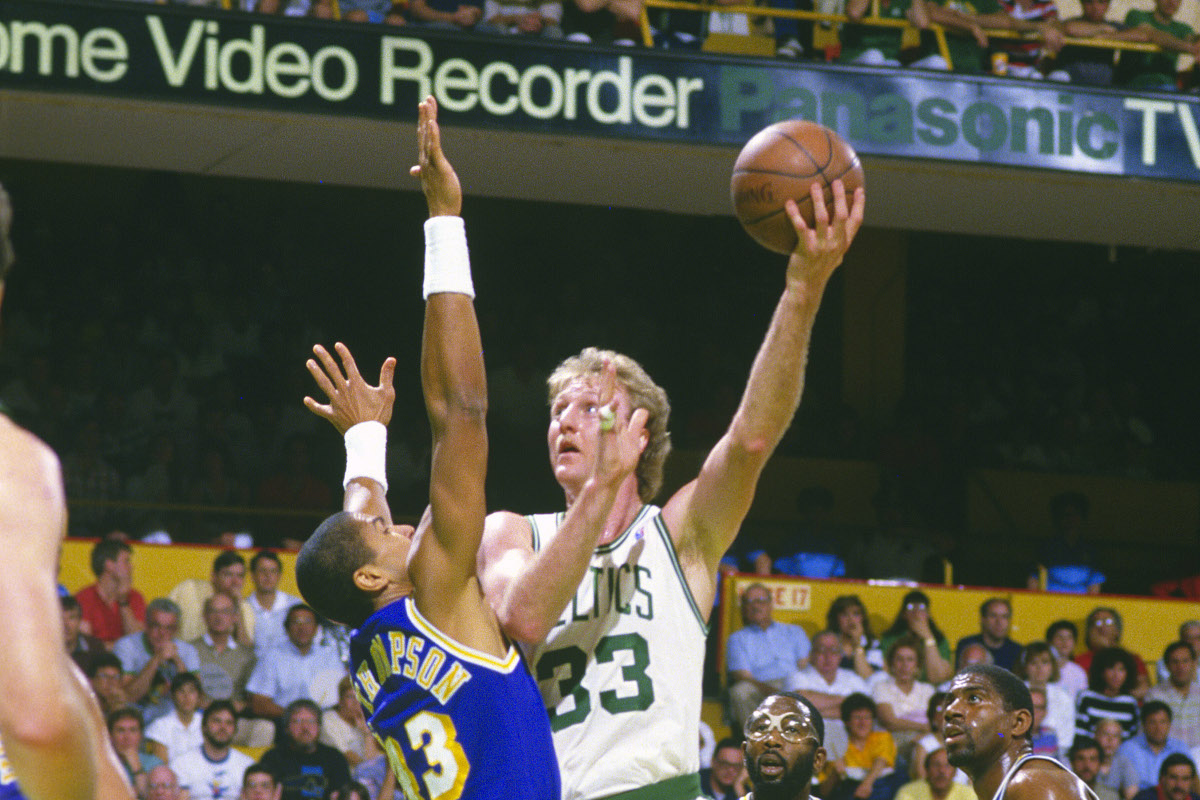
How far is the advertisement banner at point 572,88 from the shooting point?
9406 mm

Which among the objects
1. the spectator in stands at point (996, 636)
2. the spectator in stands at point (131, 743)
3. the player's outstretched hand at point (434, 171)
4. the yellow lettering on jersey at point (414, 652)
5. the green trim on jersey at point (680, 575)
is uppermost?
the player's outstretched hand at point (434, 171)

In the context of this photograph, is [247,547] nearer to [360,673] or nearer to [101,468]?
[101,468]

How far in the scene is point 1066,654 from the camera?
1009 centimetres

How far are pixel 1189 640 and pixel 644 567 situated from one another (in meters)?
7.55

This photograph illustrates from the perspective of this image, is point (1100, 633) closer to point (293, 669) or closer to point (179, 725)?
point (293, 669)

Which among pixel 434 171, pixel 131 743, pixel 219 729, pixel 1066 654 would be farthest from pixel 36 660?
pixel 1066 654

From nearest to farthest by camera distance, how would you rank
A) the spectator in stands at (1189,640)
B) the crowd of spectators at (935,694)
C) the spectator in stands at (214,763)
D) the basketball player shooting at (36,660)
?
the basketball player shooting at (36,660)
the spectator in stands at (214,763)
the crowd of spectators at (935,694)
the spectator in stands at (1189,640)

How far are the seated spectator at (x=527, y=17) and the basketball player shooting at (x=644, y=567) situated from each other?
668cm

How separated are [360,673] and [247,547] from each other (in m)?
6.58

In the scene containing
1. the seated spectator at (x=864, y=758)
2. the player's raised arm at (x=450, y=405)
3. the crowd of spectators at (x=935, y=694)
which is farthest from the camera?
the crowd of spectators at (x=935, y=694)

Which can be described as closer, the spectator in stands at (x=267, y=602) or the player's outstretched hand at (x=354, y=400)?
the player's outstretched hand at (x=354, y=400)

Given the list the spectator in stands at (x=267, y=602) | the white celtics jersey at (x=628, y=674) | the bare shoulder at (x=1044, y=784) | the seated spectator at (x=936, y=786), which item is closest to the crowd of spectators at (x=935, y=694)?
the seated spectator at (x=936, y=786)

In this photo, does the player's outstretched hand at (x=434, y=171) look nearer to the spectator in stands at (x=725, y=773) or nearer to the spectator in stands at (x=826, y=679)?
the spectator in stands at (x=725, y=773)

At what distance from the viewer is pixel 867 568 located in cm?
1139
